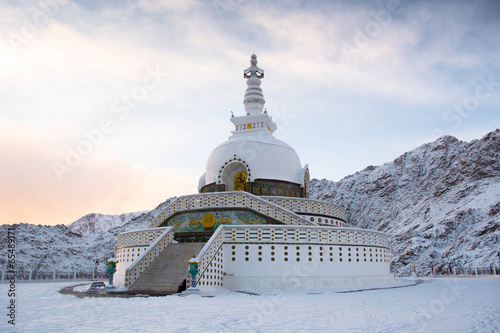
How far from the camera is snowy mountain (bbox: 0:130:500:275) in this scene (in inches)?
1604

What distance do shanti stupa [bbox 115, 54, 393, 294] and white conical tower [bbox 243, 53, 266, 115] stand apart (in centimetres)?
590

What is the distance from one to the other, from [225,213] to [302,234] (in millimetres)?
3824

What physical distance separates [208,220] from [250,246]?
3114 mm

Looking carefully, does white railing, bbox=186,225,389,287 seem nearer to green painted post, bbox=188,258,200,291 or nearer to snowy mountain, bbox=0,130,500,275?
green painted post, bbox=188,258,200,291

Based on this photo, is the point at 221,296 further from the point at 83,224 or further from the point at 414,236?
the point at 83,224

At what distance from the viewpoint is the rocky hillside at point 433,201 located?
4028 cm

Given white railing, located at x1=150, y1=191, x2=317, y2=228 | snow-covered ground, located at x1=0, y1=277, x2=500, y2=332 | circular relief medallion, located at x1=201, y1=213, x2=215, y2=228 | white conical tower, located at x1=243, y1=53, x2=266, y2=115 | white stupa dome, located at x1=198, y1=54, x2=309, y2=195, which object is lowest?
snow-covered ground, located at x1=0, y1=277, x2=500, y2=332

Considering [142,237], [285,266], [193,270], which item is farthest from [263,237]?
[142,237]

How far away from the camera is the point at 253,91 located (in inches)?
1161

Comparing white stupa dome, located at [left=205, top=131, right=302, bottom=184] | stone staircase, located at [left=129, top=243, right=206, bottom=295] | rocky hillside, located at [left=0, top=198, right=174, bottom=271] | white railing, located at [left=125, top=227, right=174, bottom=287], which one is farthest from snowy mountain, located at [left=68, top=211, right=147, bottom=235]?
→ stone staircase, located at [left=129, top=243, right=206, bottom=295]

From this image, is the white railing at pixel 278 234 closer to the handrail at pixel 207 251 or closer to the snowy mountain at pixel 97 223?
the handrail at pixel 207 251

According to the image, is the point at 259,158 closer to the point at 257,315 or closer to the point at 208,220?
the point at 208,220

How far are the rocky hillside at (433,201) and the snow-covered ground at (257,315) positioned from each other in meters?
30.2

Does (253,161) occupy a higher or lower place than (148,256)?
higher
